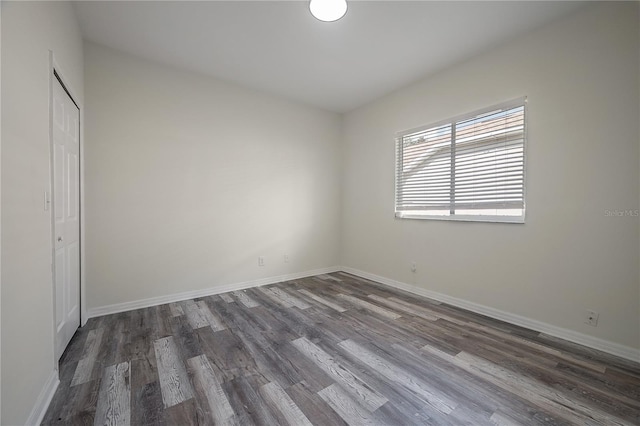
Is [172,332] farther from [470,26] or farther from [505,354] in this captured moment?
[470,26]

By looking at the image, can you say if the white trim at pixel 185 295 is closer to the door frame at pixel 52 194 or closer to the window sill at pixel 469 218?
the door frame at pixel 52 194

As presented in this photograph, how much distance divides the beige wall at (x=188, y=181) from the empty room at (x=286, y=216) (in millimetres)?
24

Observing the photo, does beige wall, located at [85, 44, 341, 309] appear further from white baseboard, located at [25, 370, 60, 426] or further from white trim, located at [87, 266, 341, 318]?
white baseboard, located at [25, 370, 60, 426]

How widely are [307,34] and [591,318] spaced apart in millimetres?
3614

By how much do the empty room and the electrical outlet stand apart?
12mm

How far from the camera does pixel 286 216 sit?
4.14 m

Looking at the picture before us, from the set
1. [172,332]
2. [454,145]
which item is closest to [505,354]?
[454,145]

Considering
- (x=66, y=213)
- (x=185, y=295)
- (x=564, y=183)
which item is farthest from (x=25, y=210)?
(x=564, y=183)

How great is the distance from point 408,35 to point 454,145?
1.33 meters

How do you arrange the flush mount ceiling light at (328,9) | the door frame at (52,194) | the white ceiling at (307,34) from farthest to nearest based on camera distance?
the white ceiling at (307,34), the flush mount ceiling light at (328,9), the door frame at (52,194)

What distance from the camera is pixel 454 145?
313cm

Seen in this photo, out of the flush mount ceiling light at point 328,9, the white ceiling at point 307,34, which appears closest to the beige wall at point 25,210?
the white ceiling at point 307,34

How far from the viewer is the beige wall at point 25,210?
115cm

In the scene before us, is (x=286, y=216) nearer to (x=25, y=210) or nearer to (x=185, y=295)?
(x=185, y=295)
